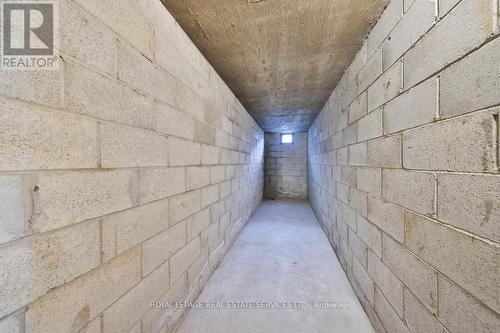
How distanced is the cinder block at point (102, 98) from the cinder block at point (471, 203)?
4.88 ft

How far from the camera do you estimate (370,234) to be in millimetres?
1556

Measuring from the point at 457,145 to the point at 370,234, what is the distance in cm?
98

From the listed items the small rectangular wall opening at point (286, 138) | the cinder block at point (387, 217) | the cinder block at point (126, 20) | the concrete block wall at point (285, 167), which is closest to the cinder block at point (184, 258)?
the cinder block at point (126, 20)

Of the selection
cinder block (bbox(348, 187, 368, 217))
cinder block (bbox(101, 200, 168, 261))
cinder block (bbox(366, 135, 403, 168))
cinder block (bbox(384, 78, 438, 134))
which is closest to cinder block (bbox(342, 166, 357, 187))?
cinder block (bbox(348, 187, 368, 217))

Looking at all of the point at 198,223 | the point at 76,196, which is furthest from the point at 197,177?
the point at 76,196

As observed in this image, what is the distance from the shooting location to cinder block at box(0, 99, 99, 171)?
601 mm

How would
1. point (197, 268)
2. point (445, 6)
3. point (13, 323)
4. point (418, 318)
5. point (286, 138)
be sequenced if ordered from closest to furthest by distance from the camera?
point (13, 323)
point (445, 6)
point (418, 318)
point (197, 268)
point (286, 138)

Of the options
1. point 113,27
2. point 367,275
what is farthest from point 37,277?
point 367,275

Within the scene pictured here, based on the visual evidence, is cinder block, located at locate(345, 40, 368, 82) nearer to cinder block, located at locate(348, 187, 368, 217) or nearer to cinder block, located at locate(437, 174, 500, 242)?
cinder block, located at locate(348, 187, 368, 217)

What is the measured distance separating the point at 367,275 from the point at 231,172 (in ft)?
6.41

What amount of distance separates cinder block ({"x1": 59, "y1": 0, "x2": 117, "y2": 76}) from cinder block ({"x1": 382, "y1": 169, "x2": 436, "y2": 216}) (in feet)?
5.13

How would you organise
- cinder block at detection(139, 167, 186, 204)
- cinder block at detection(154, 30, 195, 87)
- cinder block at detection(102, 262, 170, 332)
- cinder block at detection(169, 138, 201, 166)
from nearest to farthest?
1. cinder block at detection(102, 262, 170, 332)
2. cinder block at detection(139, 167, 186, 204)
3. cinder block at detection(154, 30, 195, 87)
4. cinder block at detection(169, 138, 201, 166)

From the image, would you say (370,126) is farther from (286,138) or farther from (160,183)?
(286,138)

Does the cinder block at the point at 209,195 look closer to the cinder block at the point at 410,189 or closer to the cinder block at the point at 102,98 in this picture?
the cinder block at the point at 102,98
